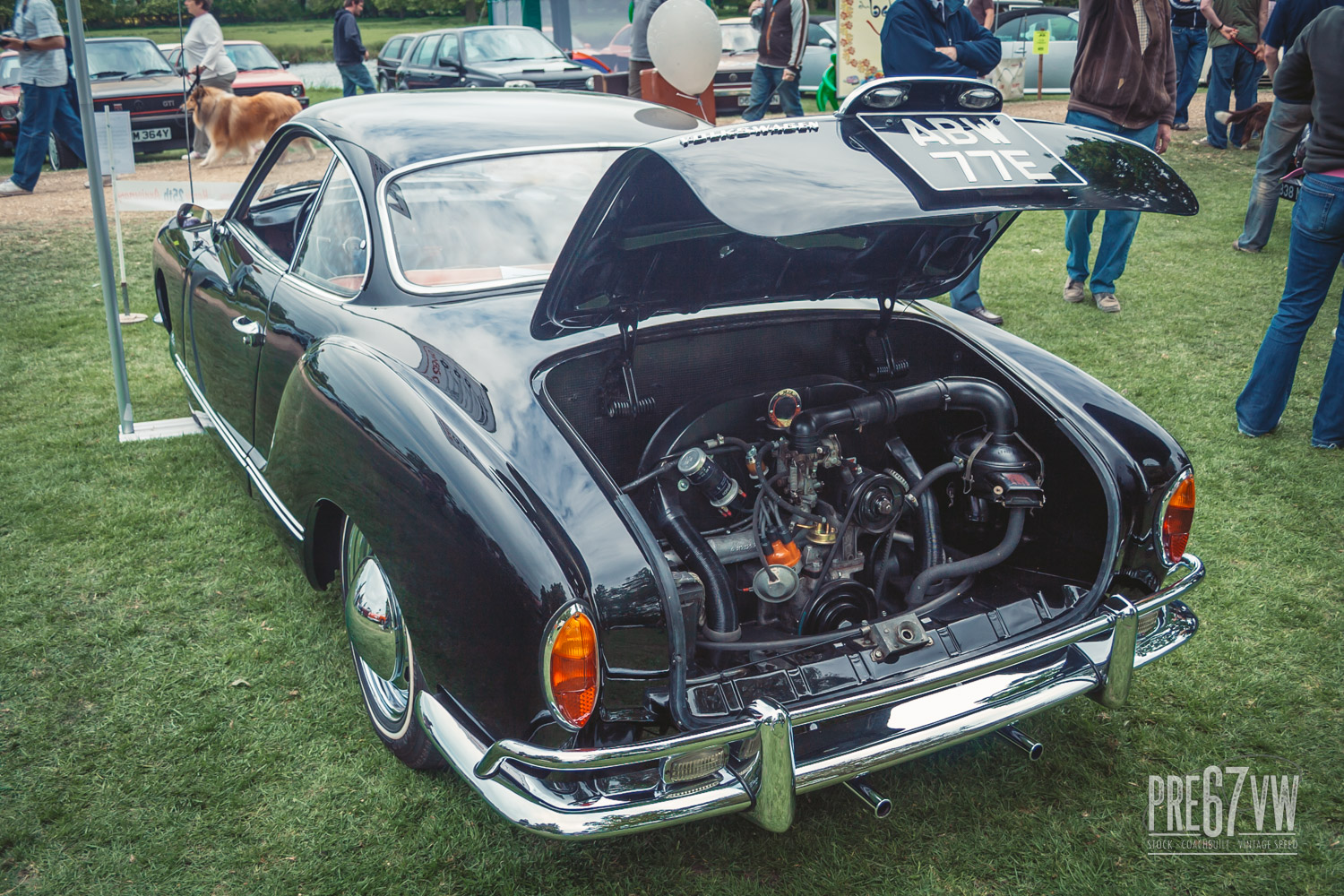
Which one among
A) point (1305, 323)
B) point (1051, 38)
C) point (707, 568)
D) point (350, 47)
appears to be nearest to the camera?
point (707, 568)

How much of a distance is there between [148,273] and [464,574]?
22.2 ft

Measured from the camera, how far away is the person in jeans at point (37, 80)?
9.08 m

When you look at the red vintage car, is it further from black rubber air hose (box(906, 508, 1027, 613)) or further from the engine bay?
black rubber air hose (box(906, 508, 1027, 613))

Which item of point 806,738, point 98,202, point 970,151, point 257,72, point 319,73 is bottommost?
point 806,738

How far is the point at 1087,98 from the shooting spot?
548 cm

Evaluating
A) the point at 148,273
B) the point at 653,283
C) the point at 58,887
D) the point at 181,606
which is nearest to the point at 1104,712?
the point at 653,283

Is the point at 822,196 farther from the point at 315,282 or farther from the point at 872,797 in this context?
the point at 315,282

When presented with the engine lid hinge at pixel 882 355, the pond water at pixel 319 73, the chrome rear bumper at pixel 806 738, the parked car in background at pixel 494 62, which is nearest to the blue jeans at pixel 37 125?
the parked car in background at pixel 494 62

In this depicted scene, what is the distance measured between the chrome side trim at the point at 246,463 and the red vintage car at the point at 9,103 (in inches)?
396

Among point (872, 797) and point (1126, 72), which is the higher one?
point (1126, 72)

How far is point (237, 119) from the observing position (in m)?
10.5

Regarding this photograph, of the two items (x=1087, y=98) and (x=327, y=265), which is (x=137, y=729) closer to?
(x=327, y=265)

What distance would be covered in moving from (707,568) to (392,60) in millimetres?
14809

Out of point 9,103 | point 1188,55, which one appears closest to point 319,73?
point 9,103
